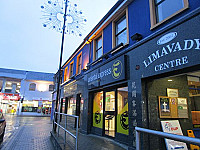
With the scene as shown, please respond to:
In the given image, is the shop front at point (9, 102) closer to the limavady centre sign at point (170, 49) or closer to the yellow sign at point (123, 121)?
the yellow sign at point (123, 121)

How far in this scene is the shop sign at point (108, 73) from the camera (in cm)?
595

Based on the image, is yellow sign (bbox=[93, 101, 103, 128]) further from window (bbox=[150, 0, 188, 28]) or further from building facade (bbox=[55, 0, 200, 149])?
window (bbox=[150, 0, 188, 28])

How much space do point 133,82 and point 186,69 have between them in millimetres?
1914

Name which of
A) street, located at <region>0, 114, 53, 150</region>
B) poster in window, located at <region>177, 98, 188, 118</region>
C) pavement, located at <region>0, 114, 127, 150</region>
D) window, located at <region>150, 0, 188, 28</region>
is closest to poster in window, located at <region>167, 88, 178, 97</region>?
poster in window, located at <region>177, 98, 188, 118</region>

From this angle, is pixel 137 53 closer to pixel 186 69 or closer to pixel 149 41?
pixel 149 41

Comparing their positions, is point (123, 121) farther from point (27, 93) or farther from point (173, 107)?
point (27, 93)

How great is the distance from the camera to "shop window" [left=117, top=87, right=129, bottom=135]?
5.87 meters

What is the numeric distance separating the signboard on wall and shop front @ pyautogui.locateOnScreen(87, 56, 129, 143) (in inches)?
59.6

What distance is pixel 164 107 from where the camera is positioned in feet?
16.2

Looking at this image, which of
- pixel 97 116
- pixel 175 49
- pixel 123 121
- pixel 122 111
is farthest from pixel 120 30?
pixel 97 116

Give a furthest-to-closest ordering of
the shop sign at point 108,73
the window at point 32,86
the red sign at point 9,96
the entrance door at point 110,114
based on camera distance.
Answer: the window at point 32,86 < the red sign at point 9,96 < the entrance door at point 110,114 < the shop sign at point 108,73

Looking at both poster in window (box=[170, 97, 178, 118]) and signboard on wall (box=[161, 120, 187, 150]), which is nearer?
signboard on wall (box=[161, 120, 187, 150])

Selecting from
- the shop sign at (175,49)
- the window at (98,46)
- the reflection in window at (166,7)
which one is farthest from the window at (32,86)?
the reflection in window at (166,7)


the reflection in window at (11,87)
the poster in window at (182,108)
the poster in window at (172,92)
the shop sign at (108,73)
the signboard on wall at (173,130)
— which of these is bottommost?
the signboard on wall at (173,130)
